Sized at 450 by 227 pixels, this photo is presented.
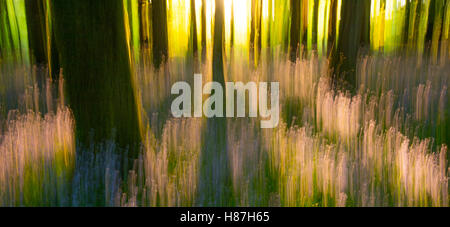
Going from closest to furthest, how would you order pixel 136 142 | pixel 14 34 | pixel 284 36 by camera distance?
pixel 136 142 → pixel 14 34 → pixel 284 36

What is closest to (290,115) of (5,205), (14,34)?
(5,205)

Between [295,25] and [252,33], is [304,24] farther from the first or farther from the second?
[252,33]

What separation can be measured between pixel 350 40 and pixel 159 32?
1837 millimetres

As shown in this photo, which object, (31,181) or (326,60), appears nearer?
(31,181)

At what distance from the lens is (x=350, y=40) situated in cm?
330

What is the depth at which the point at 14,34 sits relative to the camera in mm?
3408

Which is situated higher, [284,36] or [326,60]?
[284,36]

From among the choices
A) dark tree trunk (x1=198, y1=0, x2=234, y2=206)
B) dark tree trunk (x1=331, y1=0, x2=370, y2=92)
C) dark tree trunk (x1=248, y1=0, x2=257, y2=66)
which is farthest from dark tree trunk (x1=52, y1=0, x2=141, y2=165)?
dark tree trunk (x1=331, y1=0, x2=370, y2=92)

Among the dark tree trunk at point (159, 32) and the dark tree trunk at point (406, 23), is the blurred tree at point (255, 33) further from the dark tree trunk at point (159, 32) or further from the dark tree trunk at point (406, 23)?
the dark tree trunk at point (406, 23)

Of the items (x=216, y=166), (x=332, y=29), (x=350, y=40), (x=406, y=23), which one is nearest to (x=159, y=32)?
(x=216, y=166)

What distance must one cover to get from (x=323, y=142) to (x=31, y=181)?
2220mm

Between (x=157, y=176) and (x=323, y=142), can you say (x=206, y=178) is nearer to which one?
(x=157, y=176)

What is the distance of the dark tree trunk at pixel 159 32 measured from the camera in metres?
2.96

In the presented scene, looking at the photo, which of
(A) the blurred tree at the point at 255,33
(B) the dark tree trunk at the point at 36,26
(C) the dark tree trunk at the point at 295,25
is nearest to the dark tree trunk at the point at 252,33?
(A) the blurred tree at the point at 255,33
